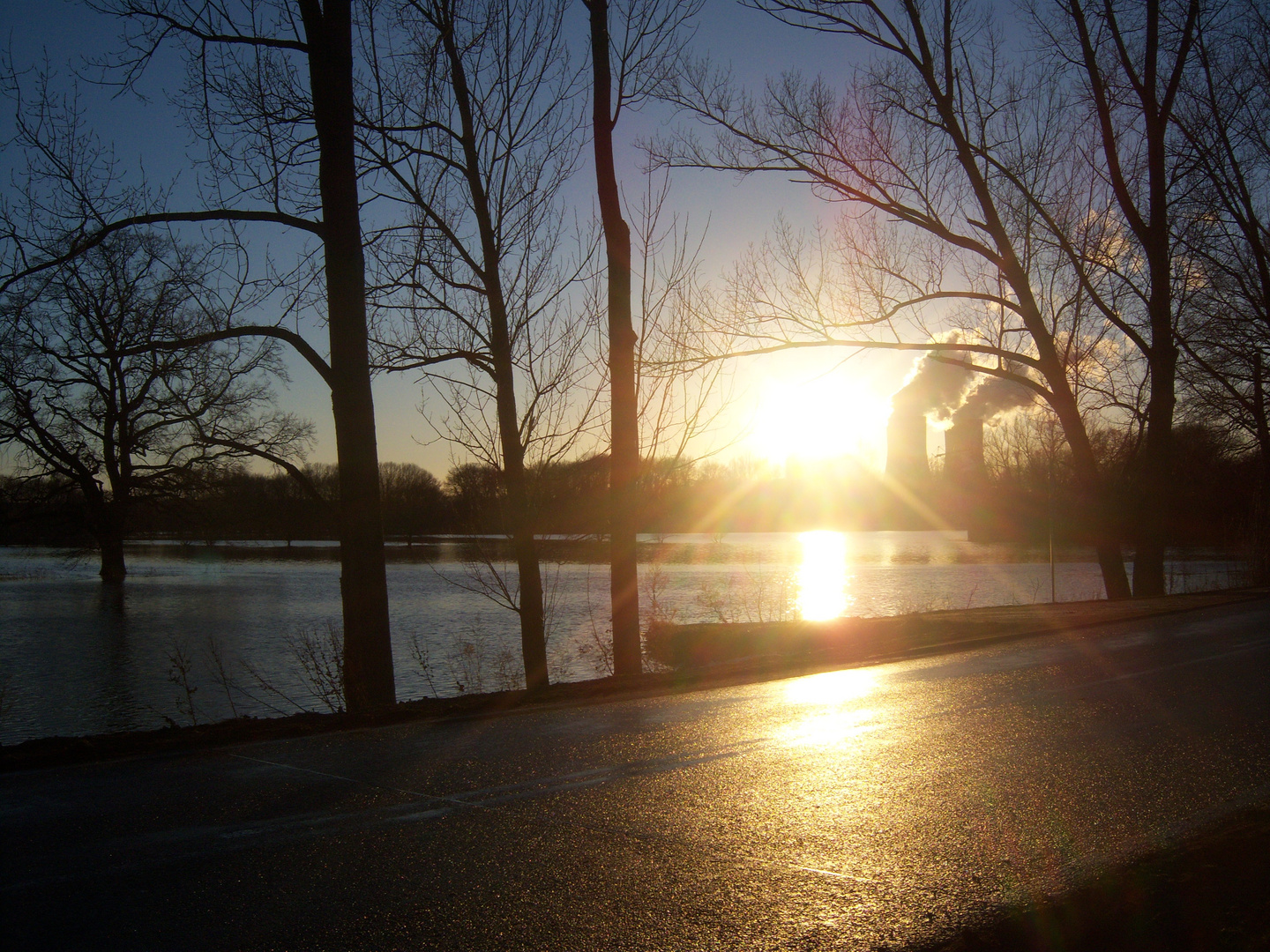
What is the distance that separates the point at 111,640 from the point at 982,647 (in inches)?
801

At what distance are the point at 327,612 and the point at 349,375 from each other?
2138 centimetres

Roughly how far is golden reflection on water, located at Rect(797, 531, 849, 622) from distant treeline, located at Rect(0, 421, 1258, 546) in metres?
3.97

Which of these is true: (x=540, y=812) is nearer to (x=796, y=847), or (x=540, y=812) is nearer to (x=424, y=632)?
(x=796, y=847)

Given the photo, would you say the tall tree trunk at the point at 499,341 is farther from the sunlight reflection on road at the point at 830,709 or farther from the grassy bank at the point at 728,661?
the sunlight reflection on road at the point at 830,709

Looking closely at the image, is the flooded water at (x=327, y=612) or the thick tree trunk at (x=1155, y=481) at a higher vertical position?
the thick tree trunk at (x=1155, y=481)

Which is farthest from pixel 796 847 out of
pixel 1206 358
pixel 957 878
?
pixel 1206 358

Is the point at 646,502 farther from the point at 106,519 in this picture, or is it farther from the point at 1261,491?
the point at 106,519

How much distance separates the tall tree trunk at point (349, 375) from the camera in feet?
30.1

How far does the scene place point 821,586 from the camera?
116 ft

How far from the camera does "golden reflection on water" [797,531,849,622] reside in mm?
26153

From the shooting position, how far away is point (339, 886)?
3139mm

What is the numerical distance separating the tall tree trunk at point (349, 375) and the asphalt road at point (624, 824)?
348 cm

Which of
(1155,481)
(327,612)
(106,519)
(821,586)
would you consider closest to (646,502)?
(1155,481)

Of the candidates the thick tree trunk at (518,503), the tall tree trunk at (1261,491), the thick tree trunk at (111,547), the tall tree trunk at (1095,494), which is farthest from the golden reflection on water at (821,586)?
the thick tree trunk at (111,547)
